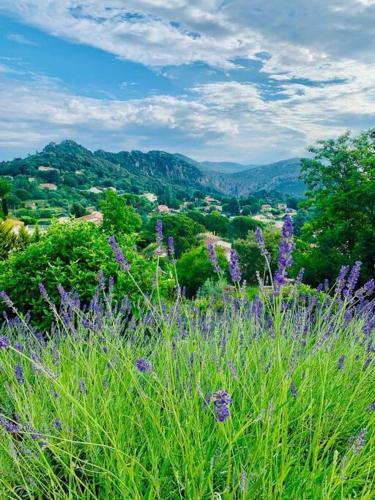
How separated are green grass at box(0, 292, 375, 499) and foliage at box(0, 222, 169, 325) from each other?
8.22 ft

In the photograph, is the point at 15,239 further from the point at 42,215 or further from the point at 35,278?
the point at 42,215

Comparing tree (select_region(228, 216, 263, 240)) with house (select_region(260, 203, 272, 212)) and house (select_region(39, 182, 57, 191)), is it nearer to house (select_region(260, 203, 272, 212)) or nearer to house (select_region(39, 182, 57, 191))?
house (select_region(260, 203, 272, 212))

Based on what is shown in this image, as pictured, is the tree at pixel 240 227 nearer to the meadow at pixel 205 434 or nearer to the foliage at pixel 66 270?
the foliage at pixel 66 270

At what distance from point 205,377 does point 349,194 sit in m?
13.8

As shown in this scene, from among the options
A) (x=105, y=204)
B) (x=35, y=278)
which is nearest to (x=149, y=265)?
(x=35, y=278)

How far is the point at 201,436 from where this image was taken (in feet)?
6.83

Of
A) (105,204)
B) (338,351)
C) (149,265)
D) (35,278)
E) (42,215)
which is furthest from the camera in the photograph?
(42,215)

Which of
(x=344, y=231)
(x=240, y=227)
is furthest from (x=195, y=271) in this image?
(x=240, y=227)

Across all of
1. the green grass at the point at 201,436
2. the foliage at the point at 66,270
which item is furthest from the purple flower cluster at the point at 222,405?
the foliage at the point at 66,270

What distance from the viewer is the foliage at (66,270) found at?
5543 millimetres

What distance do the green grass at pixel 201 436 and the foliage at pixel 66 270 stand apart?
8.22ft

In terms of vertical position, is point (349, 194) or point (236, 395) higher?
point (349, 194)

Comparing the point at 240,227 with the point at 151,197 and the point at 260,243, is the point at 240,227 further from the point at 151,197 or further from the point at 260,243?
the point at 260,243

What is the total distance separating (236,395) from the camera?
8.55 feet
